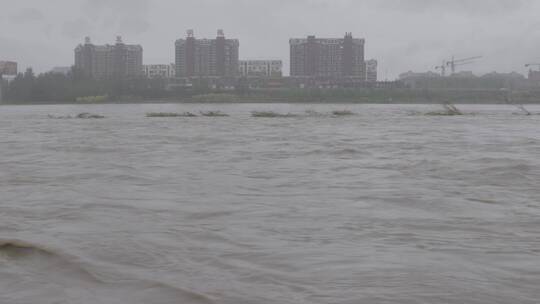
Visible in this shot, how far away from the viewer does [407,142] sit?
52.4 feet

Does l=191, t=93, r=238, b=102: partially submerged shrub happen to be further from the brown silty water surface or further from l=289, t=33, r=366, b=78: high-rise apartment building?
the brown silty water surface

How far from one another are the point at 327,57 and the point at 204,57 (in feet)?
71.1

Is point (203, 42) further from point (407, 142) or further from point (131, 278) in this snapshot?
point (131, 278)

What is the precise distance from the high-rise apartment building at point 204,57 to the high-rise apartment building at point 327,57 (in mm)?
11718

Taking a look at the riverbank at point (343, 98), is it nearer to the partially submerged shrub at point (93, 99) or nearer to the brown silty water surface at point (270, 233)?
the partially submerged shrub at point (93, 99)

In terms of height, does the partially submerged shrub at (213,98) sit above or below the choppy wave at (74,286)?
above

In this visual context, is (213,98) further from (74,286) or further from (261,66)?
(74,286)

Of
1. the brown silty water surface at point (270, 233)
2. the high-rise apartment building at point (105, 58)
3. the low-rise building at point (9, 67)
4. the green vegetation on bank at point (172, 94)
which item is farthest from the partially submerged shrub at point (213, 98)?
the brown silty water surface at point (270, 233)

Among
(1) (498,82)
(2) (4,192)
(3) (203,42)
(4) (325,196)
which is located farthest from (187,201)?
(3) (203,42)

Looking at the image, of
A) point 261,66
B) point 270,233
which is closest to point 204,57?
point 261,66

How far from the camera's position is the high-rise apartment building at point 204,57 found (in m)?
112

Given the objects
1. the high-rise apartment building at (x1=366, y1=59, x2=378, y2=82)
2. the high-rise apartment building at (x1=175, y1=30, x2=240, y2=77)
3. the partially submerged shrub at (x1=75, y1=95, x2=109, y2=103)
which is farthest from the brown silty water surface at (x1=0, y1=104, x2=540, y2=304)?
the high-rise apartment building at (x1=366, y1=59, x2=378, y2=82)

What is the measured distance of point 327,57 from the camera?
116 m

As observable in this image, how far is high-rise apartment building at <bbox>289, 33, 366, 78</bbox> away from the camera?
11488 cm
